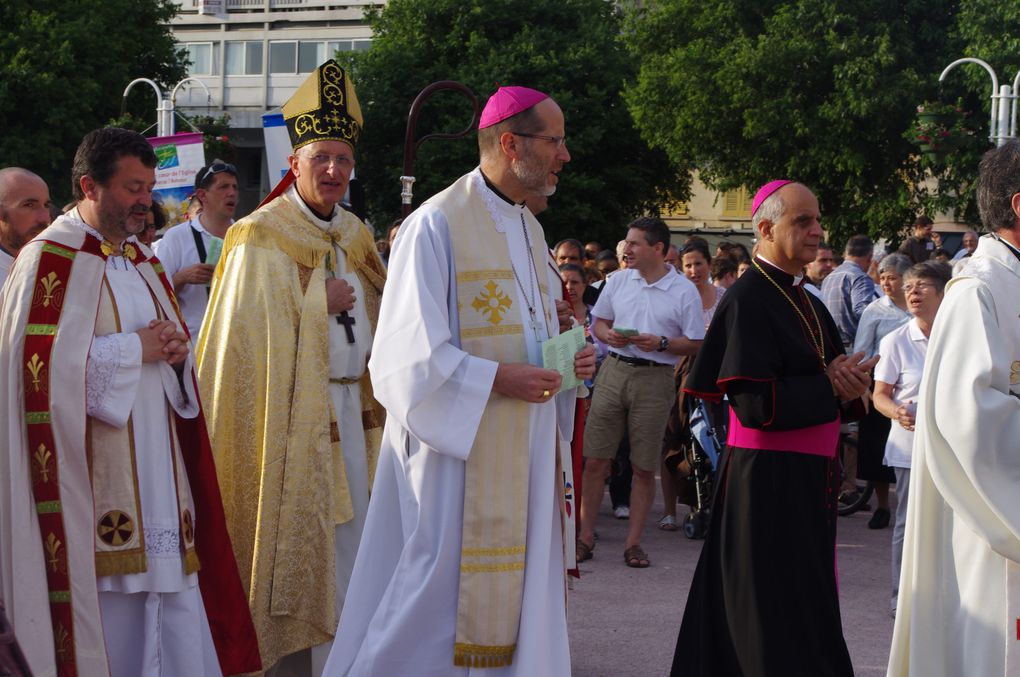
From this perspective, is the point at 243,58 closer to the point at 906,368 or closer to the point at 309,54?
the point at 309,54

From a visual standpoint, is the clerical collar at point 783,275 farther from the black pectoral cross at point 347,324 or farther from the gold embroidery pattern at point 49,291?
the gold embroidery pattern at point 49,291

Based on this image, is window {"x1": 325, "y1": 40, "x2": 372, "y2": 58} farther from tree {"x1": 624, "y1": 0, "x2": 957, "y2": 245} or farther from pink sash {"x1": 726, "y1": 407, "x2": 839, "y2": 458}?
pink sash {"x1": 726, "y1": 407, "x2": 839, "y2": 458}

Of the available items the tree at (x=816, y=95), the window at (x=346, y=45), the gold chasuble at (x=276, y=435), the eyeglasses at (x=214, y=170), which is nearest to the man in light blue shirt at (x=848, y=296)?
the eyeglasses at (x=214, y=170)

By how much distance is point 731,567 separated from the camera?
17.2ft

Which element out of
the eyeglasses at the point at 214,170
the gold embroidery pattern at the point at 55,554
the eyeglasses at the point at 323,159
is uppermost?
the eyeglasses at the point at 214,170

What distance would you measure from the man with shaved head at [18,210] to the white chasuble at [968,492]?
3.85m

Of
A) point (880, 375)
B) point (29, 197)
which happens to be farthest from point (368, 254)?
point (880, 375)

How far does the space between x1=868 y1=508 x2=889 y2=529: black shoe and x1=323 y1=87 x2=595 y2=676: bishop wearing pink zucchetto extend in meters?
5.92

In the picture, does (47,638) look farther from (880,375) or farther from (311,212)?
(880,375)

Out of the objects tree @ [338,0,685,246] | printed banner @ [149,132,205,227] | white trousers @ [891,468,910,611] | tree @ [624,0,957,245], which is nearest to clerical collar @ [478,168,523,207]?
white trousers @ [891,468,910,611]

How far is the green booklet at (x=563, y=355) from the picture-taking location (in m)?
4.70

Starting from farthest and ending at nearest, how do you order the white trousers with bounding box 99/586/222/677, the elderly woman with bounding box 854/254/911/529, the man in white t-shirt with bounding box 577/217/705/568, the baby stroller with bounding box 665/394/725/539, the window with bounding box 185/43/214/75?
the window with bounding box 185/43/214/75 → the elderly woman with bounding box 854/254/911/529 → the baby stroller with bounding box 665/394/725/539 → the man in white t-shirt with bounding box 577/217/705/568 → the white trousers with bounding box 99/586/222/677

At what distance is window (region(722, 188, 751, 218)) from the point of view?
46.7 m

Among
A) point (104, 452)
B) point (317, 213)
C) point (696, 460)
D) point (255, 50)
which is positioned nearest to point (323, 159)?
point (317, 213)
